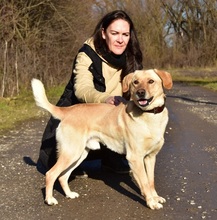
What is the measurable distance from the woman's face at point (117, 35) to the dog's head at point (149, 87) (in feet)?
2.89

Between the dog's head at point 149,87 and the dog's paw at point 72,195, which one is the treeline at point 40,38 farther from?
the dog's head at point 149,87

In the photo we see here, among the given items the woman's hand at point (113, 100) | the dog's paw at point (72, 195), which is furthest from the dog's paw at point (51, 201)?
the woman's hand at point (113, 100)

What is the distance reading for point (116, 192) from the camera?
4406 millimetres

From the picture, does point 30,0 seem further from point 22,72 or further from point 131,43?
point 131,43

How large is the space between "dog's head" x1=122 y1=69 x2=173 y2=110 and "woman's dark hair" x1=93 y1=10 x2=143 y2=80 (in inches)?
38.0

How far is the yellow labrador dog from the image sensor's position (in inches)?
149

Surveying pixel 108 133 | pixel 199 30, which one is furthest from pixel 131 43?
pixel 199 30

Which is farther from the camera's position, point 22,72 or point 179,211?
point 22,72

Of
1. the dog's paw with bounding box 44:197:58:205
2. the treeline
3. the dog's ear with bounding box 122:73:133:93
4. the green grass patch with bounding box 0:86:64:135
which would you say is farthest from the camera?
the treeline

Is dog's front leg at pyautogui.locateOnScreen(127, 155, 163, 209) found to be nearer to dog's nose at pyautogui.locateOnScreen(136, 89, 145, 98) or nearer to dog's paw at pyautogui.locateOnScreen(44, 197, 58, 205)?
dog's nose at pyautogui.locateOnScreen(136, 89, 145, 98)

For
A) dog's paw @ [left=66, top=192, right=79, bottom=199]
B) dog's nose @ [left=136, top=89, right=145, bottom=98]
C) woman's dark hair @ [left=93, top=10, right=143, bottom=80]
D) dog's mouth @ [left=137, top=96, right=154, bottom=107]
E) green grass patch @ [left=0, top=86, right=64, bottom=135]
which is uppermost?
woman's dark hair @ [left=93, top=10, right=143, bottom=80]

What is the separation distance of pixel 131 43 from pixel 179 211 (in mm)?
2145

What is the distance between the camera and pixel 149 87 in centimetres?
373

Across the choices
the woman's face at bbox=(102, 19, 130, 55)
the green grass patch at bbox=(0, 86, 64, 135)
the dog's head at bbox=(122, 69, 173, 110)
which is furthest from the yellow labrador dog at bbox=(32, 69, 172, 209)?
the green grass patch at bbox=(0, 86, 64, 135)
